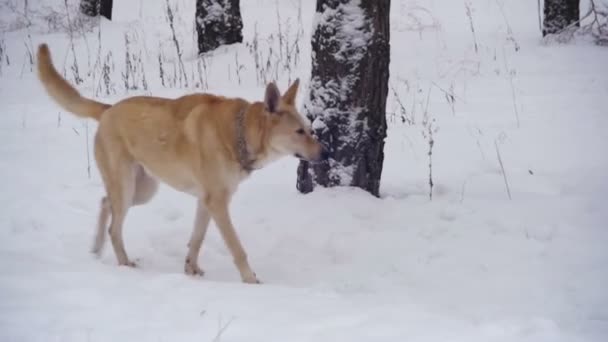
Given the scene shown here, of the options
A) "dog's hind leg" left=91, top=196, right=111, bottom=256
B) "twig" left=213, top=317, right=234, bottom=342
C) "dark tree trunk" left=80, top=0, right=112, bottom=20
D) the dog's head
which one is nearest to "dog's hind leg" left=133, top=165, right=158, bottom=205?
"dog's hind leg" left=91, top=196, right=111, bottom=256

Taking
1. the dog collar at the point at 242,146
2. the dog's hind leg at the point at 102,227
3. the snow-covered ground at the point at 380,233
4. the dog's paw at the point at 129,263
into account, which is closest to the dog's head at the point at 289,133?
the dog collar at the point at 242,146

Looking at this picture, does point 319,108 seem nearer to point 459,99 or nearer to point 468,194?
point 468,194

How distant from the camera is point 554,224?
3.89 meters

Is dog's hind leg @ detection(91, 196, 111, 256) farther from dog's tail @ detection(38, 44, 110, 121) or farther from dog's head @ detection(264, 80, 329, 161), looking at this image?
dog's head @ detection(264, 80, 329, 161)

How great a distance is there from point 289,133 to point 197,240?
99cm

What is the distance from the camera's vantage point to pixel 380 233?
13.5 feet

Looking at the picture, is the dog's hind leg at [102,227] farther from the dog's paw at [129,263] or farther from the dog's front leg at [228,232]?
the dog's front leg at [228,232]

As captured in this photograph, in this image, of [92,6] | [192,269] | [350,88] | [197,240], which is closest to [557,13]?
[350,88]

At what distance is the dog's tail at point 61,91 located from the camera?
4.07 metres

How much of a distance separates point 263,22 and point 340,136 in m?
8.58

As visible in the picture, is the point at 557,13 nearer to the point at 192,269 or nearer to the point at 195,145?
the point at 195,145

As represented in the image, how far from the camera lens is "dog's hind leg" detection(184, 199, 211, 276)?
3.86 meters

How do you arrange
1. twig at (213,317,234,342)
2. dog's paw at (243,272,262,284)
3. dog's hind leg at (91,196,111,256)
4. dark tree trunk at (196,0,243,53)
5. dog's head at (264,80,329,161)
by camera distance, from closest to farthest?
1. twig at (213,317,234,342)
2. dog's paw at (243,272,262,284)
3. dog's head at (264,80,329,161)
4. dog's hind leg at (91,196,111,256)
5. dark tree trunk at (196,0,243,53)

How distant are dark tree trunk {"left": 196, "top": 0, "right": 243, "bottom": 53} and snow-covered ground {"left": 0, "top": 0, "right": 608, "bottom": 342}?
1.38 meters
